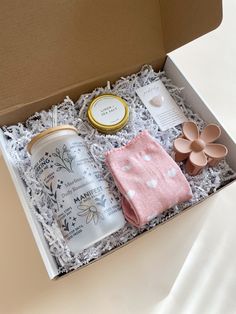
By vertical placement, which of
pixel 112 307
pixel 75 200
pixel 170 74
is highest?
pixel 170 74

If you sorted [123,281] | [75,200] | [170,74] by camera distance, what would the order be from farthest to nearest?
1. [170,74]
2. [123,281]
3. [75,200]

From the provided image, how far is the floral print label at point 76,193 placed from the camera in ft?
2.11

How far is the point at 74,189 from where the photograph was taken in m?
0.65

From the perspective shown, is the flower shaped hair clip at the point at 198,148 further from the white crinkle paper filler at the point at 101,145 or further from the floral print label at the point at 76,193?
the floral print label at the point at 76,193

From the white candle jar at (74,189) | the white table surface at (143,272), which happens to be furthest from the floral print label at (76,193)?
the white table surface at (143,272)

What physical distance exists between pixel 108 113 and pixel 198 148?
0.19 metres

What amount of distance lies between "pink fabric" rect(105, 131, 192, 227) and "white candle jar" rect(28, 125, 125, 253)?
3 cm

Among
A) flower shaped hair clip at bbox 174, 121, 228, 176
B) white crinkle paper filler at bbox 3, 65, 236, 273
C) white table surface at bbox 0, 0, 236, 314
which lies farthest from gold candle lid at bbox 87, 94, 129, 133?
white table surface at bbox 0, 0, 236, 314

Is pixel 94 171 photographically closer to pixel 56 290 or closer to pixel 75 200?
pixel 75 200

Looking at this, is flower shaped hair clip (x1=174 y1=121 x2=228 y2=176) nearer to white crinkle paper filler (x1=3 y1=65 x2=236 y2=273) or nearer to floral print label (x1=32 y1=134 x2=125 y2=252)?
white crinkle paper filler (x1=3 y1=65 x2=236 y2=273)

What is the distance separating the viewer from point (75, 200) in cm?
65

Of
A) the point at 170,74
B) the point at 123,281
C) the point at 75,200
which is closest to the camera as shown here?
the point at 75,200

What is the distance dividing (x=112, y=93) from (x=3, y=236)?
353 mm

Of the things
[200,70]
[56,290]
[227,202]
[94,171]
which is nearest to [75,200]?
[94,171]
